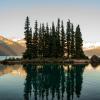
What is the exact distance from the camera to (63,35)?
12325cm

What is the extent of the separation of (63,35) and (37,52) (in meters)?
13.6

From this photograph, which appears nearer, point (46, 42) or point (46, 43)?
point (46, 43)

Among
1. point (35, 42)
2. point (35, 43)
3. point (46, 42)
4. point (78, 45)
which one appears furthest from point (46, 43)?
point (78, 45)

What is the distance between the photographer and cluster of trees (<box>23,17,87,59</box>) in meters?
115

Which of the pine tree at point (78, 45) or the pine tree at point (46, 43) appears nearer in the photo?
the pine tree at point (46, 43)

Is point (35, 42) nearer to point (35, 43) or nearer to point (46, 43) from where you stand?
point (35, 43)

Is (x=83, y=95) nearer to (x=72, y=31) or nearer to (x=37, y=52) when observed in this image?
(x=37, y=52)

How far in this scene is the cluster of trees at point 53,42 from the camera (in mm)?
115356

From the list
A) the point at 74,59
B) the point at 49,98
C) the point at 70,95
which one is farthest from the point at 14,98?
the point at 74,59

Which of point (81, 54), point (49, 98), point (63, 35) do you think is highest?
point (63, 35)

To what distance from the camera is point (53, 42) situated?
387 feet

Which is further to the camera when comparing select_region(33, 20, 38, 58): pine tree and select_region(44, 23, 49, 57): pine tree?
select_region(44, 23, 49, 57): pine tree

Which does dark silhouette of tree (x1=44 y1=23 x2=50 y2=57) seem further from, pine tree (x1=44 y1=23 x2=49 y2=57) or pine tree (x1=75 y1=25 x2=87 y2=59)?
pine tree (x1=75 y1=25 x2=87 y2=59)

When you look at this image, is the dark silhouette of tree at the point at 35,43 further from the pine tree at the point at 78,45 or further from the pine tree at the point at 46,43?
the pine tree at the point at 78,45
